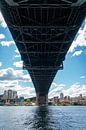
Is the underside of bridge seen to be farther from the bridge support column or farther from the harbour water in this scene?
the bridge support column

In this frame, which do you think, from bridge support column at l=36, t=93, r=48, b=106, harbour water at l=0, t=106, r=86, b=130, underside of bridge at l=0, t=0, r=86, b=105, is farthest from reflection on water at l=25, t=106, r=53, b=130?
bridge support column at l=36, t=93, r=48, b=106

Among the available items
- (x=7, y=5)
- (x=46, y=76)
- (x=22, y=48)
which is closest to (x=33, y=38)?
(x=22, y=48)

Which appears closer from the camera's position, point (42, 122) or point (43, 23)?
point (43, 23)

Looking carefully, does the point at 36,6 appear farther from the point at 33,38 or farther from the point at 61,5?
the point at 33,38

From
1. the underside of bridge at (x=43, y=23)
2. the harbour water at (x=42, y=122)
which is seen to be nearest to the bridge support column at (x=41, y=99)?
the harbour water at (x=42, y=122)

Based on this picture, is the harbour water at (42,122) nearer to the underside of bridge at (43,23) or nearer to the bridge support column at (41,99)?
the underside of bridge at (43,23)

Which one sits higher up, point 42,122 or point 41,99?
point 41,99

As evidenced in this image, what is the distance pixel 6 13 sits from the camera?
3672cm

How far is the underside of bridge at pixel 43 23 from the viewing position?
109ft

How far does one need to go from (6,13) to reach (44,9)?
4.18 metres

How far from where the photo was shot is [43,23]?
40.9 metres

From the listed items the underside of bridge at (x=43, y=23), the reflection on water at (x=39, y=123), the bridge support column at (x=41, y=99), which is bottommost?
the reflection on water at (x=39, y=123)

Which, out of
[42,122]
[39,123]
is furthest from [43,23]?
[42,122]

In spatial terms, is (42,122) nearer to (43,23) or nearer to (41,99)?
(43,23)
